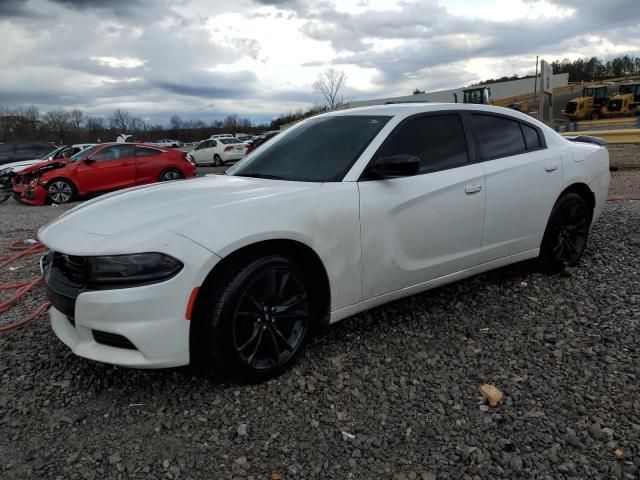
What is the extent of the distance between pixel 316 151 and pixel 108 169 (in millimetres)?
10062

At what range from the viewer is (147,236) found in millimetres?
2375

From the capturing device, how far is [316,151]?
11.0 feet

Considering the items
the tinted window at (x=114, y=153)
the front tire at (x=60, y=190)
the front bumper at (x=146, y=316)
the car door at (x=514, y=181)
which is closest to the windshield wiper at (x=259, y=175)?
the front bumper at (x=146, y=316)

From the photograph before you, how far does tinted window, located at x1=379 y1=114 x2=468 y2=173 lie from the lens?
327 centimetres

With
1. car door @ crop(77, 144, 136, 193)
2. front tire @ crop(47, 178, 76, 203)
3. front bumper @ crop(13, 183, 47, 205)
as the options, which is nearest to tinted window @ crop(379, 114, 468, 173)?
car door @ crop(77, 144, 136, 193)

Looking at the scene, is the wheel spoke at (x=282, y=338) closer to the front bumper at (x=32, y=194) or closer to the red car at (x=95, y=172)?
the red car at (x=95, y=172)

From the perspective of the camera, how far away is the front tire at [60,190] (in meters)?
11.6

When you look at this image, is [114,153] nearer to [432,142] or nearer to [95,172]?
[95,172]

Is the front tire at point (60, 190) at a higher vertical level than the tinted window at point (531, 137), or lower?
lower

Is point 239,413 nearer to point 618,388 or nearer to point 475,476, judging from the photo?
point 475,476

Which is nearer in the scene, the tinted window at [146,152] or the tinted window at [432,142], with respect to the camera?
the tinted window at [432,142]

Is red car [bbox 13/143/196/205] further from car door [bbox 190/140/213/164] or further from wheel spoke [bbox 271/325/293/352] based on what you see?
car door [bbox 190/140/213/164]

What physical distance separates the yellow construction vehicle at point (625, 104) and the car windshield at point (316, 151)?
124 feet

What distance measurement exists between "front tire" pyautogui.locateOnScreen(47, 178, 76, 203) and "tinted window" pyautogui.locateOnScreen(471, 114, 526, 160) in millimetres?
10718
